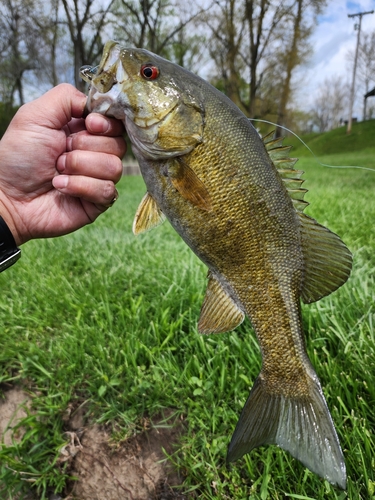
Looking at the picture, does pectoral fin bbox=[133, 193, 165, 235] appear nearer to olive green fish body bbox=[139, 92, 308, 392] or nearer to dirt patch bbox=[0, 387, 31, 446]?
olive green fish body bbox=[139, 92, 308, 392]

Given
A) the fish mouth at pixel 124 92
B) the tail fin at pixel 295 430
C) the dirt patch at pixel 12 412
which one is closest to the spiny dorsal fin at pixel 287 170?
the fish mouth at pixel 124 92

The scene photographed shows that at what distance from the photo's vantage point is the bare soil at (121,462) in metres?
2.14

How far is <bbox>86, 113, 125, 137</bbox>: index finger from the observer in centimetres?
177

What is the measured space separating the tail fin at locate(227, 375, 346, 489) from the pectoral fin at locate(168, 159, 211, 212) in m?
0.76

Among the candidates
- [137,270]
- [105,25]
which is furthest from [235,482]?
[105,25]

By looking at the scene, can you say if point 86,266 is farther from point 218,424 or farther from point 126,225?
point 126,225

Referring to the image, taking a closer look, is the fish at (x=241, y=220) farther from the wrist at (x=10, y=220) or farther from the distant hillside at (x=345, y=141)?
the distant hillside at (x=345, y=141)

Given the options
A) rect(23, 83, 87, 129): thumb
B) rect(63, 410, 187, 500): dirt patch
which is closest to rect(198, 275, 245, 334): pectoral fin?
rect(63, 410, 187, 500): dirt patch

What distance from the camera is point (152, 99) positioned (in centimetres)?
153

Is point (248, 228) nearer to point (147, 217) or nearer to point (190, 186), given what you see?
point (190, 186)

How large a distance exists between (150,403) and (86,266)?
74.4 inches

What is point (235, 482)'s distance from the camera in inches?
73.7

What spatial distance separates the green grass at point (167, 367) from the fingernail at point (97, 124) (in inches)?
55.3

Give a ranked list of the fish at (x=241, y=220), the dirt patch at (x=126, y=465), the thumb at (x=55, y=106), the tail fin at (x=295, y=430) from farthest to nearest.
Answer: the dirt patch at (x=126, y=465) < the thumb at (x=55, y=106) < the fish at (x=241, y=220) < the tail fin at (x=295, y=430)
